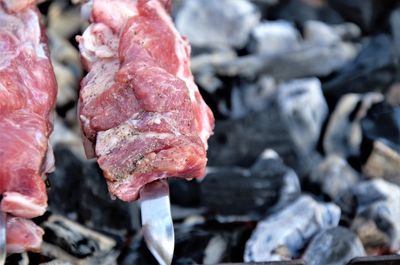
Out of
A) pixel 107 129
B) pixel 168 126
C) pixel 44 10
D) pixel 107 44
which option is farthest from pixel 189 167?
pixel 44 10

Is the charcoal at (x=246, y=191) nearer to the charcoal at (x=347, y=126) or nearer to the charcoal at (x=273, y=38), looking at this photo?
the charcoal at (x=347, y=126)

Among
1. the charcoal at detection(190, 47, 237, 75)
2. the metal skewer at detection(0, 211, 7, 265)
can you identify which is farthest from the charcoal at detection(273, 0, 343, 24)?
the metal skewer at detection(0, 211, 7, 265)

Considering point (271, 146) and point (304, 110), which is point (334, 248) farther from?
point (304, 110)

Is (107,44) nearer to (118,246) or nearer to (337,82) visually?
(118,246)

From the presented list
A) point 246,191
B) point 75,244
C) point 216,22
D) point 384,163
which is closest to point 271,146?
point 246,191

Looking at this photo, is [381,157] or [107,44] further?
[381,157]

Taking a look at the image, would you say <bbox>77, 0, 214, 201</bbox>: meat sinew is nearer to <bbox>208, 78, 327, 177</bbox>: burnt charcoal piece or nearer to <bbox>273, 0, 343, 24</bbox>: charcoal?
<bbox>208, 78, 327, 177</bbox>: burnt charcoal piece
